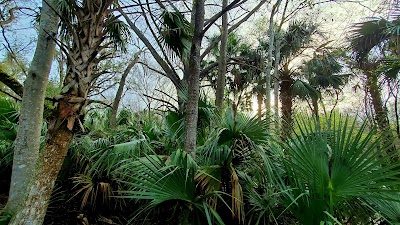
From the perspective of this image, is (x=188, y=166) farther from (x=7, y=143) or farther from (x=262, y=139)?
(x=7, y=143)

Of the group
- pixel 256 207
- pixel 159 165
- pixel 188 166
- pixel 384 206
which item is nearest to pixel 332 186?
pixel 384 206

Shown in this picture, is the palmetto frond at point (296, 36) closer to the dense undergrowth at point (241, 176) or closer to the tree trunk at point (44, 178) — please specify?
the dense undergrowth at point (241, 176)

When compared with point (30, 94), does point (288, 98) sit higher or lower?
higher

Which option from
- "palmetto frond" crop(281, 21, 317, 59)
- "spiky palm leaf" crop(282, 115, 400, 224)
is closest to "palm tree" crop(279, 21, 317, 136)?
"palmetto frond" crop(281, 21, 317, 59)

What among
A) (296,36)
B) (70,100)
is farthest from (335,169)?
(296,36)

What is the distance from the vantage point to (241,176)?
2682 mm

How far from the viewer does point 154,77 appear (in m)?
15.2

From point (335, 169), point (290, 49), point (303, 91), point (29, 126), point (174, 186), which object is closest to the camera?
point (335, 169)

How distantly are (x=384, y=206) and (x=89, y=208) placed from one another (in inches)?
145

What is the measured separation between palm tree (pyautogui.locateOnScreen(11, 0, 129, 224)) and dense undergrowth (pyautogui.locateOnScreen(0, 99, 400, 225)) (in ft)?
2.05

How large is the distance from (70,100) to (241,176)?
1861 mm

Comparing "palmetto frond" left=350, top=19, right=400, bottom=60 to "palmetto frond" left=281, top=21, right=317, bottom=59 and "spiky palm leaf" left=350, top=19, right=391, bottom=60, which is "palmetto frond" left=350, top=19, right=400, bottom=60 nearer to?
"spiky palm leaf" left=350, top=19, right=391, bottom=60

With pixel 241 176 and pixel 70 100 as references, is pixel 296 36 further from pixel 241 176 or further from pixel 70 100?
pixel 70 100

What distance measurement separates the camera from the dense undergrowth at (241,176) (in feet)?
5.68
